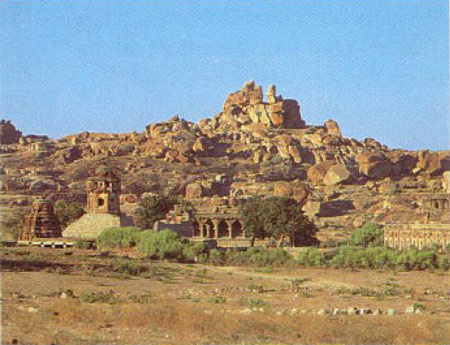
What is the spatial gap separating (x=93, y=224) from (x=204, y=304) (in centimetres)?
2952

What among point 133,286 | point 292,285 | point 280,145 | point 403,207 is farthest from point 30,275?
point 280,145

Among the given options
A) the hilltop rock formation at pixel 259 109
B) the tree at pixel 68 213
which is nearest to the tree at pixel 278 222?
the tree at pixel 68 213

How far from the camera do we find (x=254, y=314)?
1912 centimetres

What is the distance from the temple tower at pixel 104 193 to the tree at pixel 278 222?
314 inches

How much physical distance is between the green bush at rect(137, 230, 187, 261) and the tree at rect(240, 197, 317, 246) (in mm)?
8894

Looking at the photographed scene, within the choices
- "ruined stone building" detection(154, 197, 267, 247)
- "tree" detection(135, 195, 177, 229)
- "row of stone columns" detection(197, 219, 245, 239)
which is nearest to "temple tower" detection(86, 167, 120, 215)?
"ruined stone building" detection(154, 197, 267, 247)

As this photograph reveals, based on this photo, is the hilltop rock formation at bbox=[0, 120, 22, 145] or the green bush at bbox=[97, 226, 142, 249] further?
the hilltop rock formation at bbox=[0, 120, 22, 145]

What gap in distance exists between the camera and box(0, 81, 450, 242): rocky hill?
81.1 meters

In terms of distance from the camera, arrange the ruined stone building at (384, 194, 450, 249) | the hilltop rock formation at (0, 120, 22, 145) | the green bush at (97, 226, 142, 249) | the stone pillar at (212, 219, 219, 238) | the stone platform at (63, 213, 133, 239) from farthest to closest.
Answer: the hilltop rock formation at (0, 120, 22, 145) < the stone pillar at (212, 219, 219, 238) < the stone platform at (63, 213, 133, 239) < the ruined stone building at (384, 194, 450, 249) < the green bush at (97, 226, 142, 249)

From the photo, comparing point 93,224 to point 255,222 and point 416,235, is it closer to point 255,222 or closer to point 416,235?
point 255,222

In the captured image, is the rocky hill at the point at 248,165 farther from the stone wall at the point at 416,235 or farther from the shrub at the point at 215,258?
the shrub at the point at 215,258

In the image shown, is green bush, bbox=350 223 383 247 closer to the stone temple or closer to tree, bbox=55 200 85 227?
the stone temple

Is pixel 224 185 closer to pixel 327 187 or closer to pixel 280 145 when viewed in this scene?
pixel 327 187

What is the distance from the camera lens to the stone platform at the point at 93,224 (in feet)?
163
